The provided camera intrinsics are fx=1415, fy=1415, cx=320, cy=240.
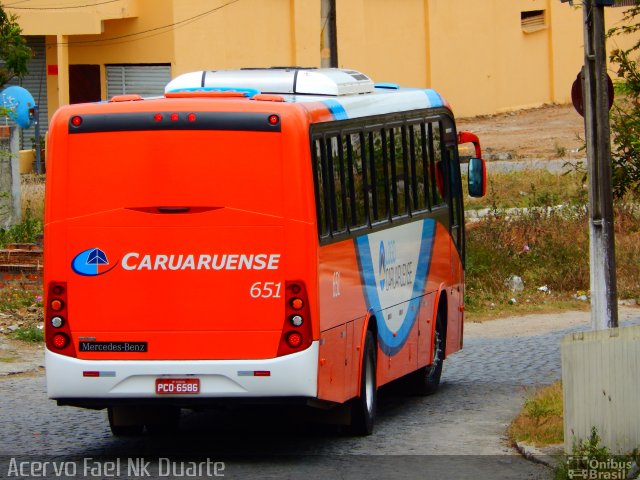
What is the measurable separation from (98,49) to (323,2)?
19.2 meters

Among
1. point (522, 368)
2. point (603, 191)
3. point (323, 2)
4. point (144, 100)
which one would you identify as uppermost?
point (323, 2)

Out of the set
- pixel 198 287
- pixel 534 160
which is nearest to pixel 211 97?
pixel 198 287

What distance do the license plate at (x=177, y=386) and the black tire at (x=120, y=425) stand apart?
1.35 meters

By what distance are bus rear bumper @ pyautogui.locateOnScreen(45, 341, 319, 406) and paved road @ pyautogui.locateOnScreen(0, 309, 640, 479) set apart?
0.56m

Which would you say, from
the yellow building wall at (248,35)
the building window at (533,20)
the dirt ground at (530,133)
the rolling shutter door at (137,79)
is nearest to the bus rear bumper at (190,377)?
the dirt ground at (530,133)

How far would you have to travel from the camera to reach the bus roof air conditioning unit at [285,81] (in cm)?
1198

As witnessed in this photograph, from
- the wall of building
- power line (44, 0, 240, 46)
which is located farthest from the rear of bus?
power line (44, 0, 240, 46)

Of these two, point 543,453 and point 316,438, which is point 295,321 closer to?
point 316,438

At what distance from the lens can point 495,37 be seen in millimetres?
48781

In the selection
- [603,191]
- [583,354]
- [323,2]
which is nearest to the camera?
[583,354]

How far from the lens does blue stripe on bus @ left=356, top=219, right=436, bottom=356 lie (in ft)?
39.3

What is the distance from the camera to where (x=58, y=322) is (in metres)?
10.6

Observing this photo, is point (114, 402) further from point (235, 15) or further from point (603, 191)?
point (235, 15)

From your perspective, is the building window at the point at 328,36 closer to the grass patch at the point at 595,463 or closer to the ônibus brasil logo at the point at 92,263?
the ônibus brasil logo at the point at 92,263
